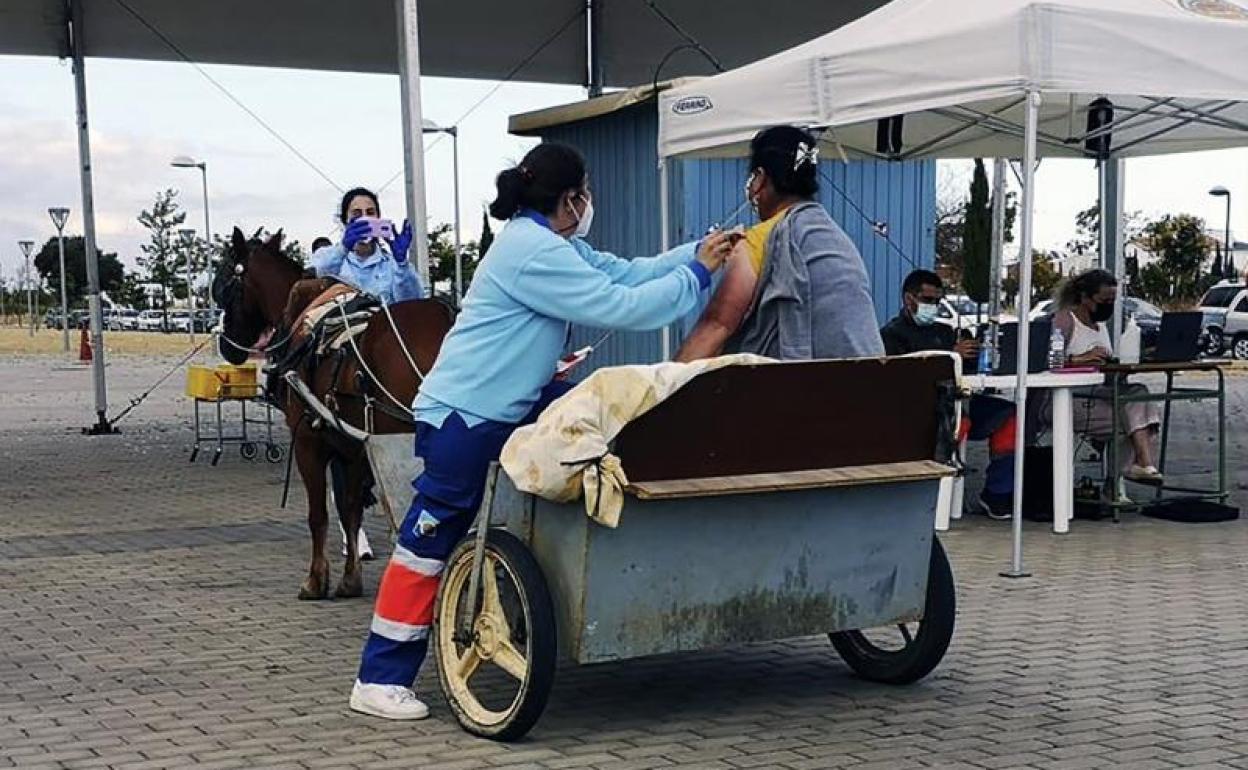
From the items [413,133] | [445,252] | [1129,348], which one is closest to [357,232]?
[413,133]

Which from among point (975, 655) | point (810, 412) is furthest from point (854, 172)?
point (810, 412)

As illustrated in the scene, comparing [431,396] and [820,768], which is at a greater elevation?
[431,396]

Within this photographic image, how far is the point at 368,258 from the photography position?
27.2 feet

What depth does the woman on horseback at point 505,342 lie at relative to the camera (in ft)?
16.4

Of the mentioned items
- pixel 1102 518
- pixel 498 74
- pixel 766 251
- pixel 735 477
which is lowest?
pixel 1102 518

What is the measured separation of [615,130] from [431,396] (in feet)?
32.6

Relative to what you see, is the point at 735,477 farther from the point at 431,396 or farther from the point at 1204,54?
the point at 1204,54

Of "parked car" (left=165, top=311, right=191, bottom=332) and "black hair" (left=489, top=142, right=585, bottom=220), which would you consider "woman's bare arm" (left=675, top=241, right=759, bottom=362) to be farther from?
"parked car" (left=165, top=311, right=191, bottom=332)

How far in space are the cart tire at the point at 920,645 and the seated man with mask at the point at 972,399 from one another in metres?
4.22

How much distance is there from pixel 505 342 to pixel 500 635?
99 centimetres

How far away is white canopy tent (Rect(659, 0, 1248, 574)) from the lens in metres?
7.72

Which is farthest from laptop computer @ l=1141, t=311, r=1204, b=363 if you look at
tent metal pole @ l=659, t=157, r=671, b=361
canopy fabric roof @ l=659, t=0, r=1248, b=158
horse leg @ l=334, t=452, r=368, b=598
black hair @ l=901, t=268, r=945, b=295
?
horse leg @ l=334, t=452, r=368, b=598

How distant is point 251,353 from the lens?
8.73m

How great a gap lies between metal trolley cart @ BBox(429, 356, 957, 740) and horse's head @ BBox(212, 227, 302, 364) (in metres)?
3.69
